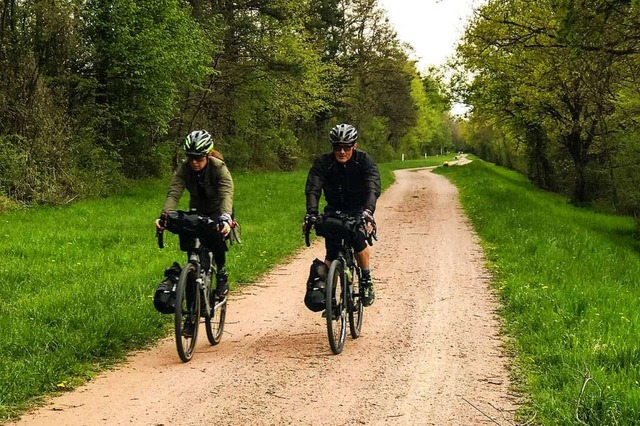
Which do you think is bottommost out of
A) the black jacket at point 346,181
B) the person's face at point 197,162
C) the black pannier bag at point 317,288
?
the black pannier bag at point 317,288

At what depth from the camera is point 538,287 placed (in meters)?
8.81

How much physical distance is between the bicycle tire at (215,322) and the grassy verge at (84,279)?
0.69 meters

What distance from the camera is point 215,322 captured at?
671 cm

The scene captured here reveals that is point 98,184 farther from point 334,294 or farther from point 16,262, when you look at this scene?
point 334,294

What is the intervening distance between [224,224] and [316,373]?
163cm

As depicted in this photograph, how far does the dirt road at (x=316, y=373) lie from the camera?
4.64 m

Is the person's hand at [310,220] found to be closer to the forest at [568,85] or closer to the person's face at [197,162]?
the person's face at [197,162]

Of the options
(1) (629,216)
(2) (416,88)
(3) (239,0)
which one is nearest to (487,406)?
(1) (629,216)

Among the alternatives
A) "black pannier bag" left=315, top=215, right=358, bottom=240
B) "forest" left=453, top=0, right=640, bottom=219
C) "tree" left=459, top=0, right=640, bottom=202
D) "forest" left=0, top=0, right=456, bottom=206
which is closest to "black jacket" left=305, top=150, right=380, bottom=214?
"black pannier bag" left=315, top=215, right=358, bottom=240

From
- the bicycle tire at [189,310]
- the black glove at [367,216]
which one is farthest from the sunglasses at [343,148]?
the bicycle tire at [189,310]

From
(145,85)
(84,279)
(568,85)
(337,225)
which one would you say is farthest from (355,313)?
(568,85)

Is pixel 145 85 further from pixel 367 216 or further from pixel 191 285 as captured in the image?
pixel 367 216

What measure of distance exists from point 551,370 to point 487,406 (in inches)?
35.1

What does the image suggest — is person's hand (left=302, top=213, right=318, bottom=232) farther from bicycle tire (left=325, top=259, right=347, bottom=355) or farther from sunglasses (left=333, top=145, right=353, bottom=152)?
sunglasses (left=333, top=145, right=353, bottom=152)
